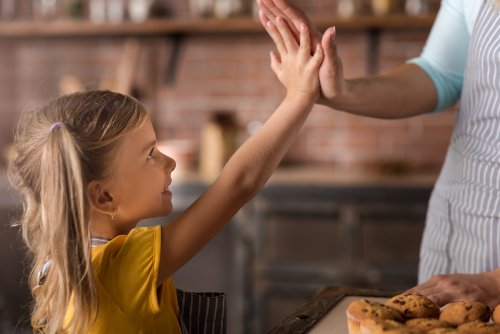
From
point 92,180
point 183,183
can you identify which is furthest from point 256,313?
point 92,180

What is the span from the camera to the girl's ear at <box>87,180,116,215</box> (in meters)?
1.24

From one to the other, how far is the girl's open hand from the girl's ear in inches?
15.3

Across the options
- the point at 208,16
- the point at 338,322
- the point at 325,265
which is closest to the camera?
the point at 338,322

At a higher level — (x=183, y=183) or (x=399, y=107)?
(x=399, y=107)

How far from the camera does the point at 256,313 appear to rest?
11.7 ft

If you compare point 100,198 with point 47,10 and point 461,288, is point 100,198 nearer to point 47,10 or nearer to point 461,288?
point 461,288

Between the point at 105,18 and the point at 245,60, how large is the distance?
2.44 ft

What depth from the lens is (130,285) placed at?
1.17 metres

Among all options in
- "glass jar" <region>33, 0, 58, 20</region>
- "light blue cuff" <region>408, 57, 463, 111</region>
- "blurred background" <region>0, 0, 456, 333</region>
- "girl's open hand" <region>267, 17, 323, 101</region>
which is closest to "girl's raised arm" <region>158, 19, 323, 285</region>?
"girl's open hand" <region>267, 17, 323, 101</region>

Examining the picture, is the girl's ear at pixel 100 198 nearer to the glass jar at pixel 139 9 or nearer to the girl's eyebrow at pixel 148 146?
the girl's eyebrow at pixel 148 146

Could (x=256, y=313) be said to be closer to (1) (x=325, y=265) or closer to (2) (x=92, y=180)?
(1) (x=325, y=265)

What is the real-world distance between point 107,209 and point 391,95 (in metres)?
0.70

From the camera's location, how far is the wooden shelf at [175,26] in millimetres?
3787

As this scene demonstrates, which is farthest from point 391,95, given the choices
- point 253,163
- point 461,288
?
point 461,288
